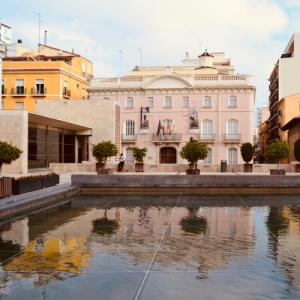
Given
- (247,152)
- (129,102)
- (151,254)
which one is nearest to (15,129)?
Answer: (247,152)

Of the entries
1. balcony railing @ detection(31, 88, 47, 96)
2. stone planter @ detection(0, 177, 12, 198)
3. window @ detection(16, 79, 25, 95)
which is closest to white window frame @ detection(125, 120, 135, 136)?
balcony railing @ detection(31, 88, 47, 96)

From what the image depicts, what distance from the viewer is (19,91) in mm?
53531

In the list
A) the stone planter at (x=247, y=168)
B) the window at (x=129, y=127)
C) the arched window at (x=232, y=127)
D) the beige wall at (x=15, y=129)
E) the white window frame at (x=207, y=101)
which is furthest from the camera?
the window at (x=129, y=127)

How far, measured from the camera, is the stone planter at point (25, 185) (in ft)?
52.1

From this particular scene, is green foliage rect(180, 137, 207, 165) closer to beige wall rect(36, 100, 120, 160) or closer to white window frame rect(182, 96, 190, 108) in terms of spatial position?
beige wall rect(36, 100, 120, 160)

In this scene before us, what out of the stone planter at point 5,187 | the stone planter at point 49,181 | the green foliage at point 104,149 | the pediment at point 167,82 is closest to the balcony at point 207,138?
the pediment at point 167,82

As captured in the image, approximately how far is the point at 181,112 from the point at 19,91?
17079mm

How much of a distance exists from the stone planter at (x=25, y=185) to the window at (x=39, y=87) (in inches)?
1442

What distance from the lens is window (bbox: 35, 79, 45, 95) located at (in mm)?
53469

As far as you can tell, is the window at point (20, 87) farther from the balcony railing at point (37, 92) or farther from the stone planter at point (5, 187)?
the stone planter at point (5, 187)

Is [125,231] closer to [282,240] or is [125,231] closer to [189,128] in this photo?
[282,240]

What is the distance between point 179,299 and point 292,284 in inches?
59.9

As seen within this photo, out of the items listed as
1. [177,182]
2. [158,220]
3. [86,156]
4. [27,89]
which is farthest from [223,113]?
[158,220]

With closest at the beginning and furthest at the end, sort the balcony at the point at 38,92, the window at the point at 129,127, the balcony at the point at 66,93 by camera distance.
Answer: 1. the balcony at the point at 38,92
2. the window at the point at 129,127
3. the balcony at the point at 66,93
